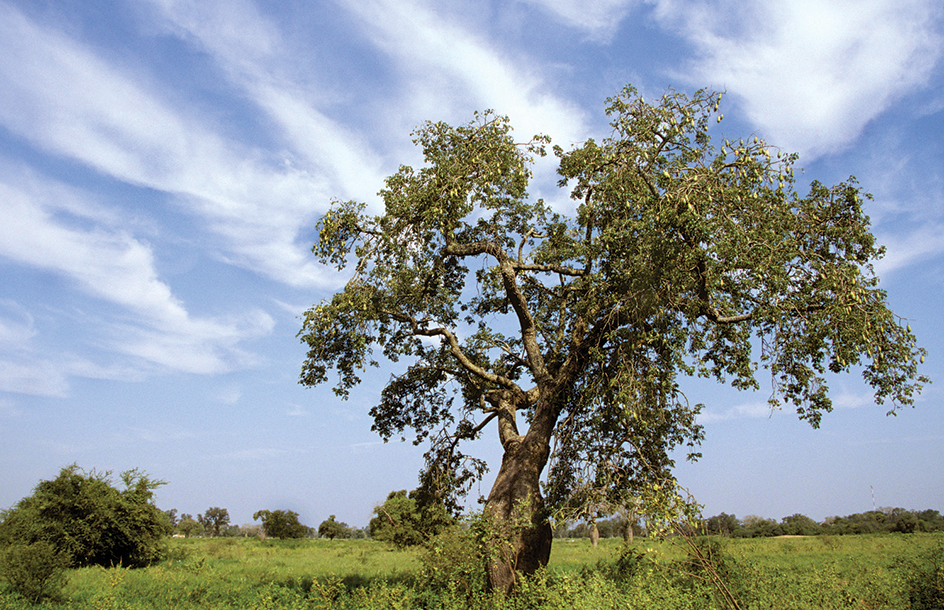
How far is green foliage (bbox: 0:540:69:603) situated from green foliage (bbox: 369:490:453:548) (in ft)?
25.1

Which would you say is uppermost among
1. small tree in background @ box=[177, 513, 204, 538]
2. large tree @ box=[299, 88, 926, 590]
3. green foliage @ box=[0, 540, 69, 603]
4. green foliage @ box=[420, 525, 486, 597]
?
large tree @ box=[299, 88, 926, 590]

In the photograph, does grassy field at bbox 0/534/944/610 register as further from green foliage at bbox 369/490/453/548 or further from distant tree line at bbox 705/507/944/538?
distant tree line at bbox 705/507/944/538

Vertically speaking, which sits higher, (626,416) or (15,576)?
(626,416)

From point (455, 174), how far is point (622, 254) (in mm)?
4250

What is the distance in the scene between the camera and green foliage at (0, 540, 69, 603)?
40.8ft

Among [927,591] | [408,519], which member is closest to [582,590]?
[927,591]

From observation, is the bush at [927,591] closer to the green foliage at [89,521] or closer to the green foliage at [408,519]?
the green foliage at [408,519]

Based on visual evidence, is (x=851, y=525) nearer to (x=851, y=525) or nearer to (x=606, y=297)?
(x=851, y=525)

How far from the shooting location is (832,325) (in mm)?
10281

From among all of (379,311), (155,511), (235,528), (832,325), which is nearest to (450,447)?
(379,311)

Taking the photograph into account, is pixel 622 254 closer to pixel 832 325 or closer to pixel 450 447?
pixel 832 325

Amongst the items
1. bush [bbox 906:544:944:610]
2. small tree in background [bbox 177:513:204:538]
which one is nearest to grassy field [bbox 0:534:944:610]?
bush [bbox 906:544:944:610]

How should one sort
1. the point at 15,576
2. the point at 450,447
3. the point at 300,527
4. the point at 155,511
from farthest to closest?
the point at 300,527, the point at 155,511, the point at 450,447, the point at 15,576

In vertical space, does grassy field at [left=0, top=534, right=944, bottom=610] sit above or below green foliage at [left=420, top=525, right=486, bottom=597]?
below
